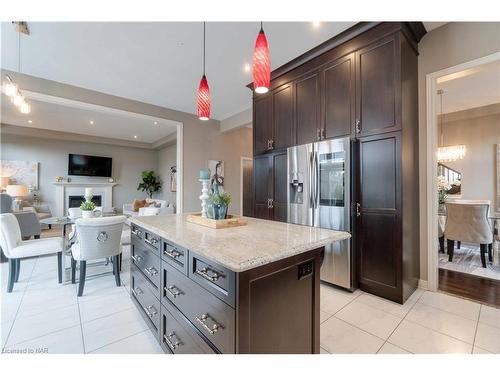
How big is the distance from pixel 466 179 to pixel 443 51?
364 cm

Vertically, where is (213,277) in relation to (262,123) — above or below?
below

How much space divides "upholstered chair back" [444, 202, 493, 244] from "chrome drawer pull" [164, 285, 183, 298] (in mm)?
3947

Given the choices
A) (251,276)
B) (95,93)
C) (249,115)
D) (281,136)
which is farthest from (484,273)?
(95,93)

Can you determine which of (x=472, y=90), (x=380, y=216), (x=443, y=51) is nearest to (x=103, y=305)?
(x=380, y=216)

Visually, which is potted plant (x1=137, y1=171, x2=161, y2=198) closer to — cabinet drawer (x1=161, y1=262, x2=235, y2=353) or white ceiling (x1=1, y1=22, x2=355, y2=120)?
white ceiling (x1=1, y1=22, x2=355, y2=120)

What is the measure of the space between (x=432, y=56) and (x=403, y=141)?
1181mm

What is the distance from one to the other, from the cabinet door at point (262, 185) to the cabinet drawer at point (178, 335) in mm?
2101

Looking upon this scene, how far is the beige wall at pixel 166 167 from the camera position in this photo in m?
7.98

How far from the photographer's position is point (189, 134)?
5.01m

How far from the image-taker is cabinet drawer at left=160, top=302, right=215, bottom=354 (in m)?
1.15

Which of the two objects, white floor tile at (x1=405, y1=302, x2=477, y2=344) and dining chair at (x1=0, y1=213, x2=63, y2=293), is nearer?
white floor tile at (x1=405, y1=302, x2=477, y2=344)

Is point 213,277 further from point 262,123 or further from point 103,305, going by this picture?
point 262,123

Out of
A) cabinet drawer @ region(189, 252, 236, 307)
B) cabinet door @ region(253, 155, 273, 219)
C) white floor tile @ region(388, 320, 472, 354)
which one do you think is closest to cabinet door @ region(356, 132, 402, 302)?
white floor tile @ region(388, 320, 472, 354)
